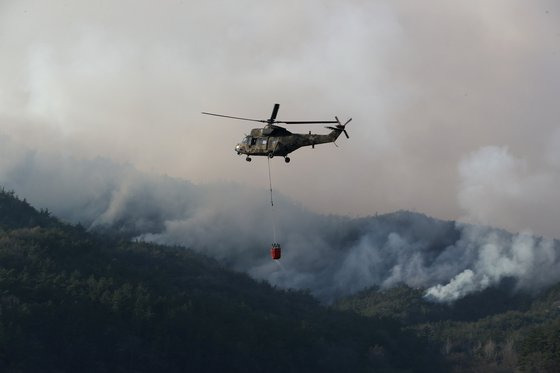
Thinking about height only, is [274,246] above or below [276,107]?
below

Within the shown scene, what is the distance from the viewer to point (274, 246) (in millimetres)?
120250

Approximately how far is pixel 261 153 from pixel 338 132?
11.5m

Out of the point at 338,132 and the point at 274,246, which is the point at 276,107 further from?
the point at 274,246

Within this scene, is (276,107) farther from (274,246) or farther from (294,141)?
(274,246)

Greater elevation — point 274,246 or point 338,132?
point 338,132

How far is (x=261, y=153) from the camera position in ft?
400

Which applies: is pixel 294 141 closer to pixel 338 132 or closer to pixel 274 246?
pixel 338 132

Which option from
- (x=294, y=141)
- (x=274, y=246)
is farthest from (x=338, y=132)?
(x=274, y=246)

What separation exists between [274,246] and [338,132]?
16.8 meters

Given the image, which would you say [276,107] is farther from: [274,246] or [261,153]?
[274,246]

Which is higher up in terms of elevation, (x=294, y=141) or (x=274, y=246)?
(x=294, y=141)

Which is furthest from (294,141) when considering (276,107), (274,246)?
(274,246)

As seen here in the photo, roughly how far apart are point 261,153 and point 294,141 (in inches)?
237

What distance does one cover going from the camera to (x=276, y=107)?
114812 mm
